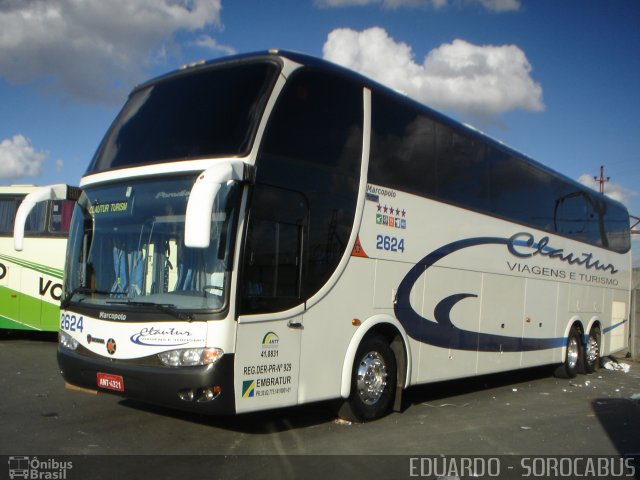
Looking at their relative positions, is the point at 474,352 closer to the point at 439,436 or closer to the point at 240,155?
A: the point at 439,436

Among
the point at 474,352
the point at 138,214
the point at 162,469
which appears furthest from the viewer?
the point at 474,352

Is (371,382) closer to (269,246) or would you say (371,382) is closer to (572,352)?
(269,246)

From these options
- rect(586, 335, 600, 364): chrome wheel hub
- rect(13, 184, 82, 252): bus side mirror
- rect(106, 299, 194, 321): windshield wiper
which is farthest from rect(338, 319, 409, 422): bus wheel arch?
rect(586, 335, 600, 364): chrome wheel hub

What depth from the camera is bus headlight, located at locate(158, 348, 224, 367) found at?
6.08 meters

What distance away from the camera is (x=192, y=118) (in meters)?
7.02

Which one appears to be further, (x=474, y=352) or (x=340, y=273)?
(x=474, y=352)

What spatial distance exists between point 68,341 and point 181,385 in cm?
Result: 187

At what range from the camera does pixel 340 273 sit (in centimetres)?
753

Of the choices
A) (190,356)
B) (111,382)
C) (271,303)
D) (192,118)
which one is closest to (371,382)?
(271,303)

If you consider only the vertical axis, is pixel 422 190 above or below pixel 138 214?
above

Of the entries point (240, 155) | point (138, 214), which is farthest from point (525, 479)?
point (138, 214)

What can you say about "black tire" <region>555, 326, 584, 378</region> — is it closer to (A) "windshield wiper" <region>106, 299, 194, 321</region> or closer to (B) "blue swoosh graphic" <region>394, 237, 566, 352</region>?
(B) "blue swoosh graphic" <region>394, 237, 566, 352</region>

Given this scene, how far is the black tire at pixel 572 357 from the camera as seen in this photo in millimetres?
14117

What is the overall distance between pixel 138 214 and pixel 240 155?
1.32 metres
